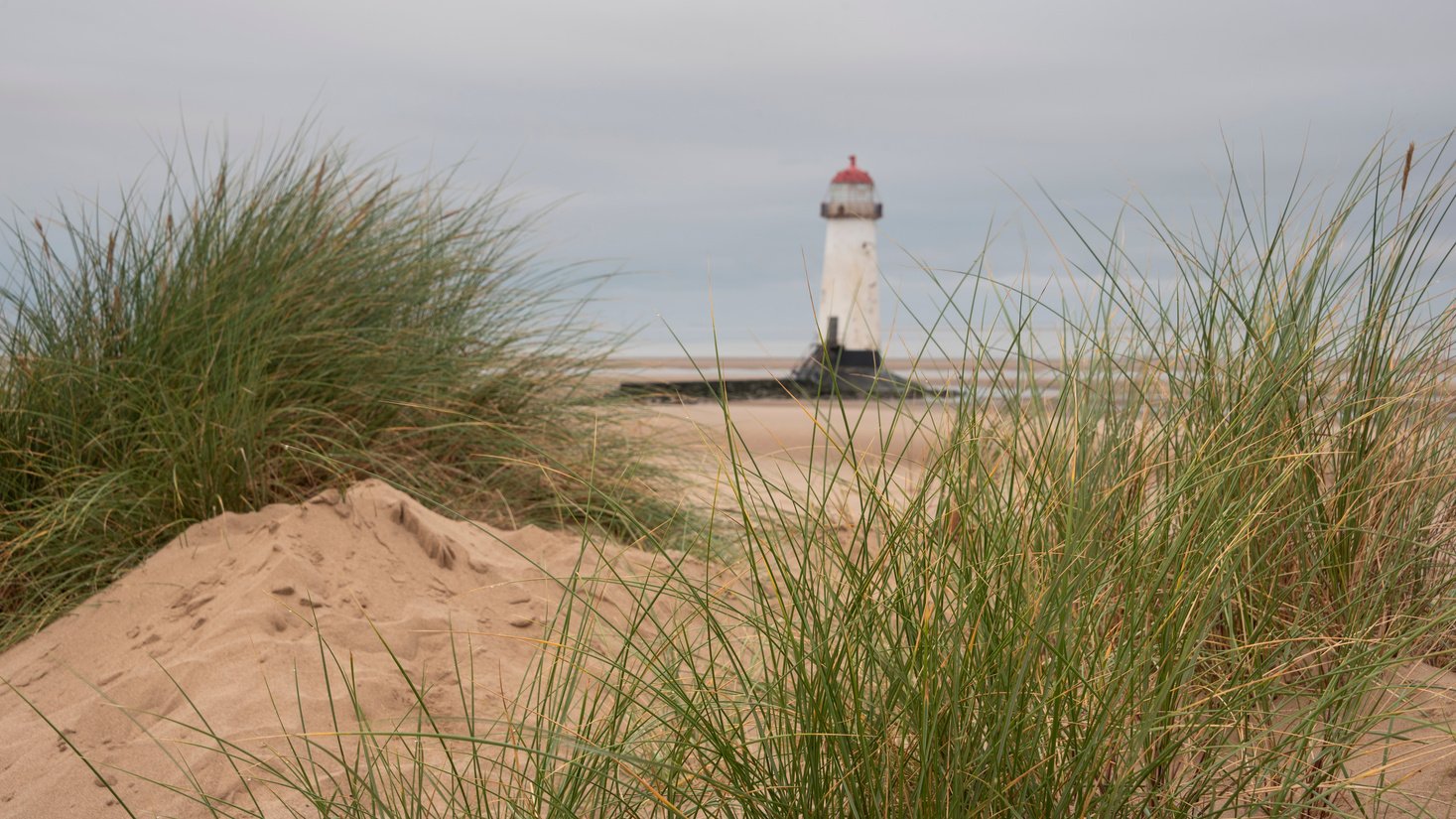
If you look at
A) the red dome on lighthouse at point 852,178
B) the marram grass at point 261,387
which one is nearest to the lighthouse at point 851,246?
the red dome on lighthouse at point 852,178

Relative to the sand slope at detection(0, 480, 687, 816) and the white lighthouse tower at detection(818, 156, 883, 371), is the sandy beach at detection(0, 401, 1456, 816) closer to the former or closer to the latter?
the sand slope at detection(0, 480, 687, 816)

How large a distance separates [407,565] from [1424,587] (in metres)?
2.48

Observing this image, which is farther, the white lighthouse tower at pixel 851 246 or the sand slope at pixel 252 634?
the white lighthouse tower at pixel 851 246

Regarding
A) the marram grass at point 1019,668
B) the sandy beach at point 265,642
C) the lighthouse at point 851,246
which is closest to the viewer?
the marram grass at point 1019,668

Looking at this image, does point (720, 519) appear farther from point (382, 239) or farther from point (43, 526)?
point (43, 526)

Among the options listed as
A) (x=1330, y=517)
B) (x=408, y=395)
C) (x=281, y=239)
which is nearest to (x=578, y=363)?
(x=408, y=395)

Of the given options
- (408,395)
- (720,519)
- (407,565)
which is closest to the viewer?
(407,565)

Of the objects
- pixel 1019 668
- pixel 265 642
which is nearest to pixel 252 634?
pixel 265 642

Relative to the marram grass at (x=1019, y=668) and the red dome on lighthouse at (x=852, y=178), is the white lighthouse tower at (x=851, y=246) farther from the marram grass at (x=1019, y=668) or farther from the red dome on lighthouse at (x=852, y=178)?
the marram grass at (x=1019, y=668)

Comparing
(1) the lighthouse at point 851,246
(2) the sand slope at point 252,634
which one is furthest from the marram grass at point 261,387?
(1) the lighthouse at point 851,246

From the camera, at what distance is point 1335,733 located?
1744 millimetres

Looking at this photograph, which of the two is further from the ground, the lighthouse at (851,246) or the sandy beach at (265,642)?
the lighthouse at (851,246)

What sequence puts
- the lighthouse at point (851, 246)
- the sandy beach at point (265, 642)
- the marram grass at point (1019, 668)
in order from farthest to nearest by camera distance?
the lighthouse at point (851, 246), the sandy beach at point (265, 642), the marram grass at point (1019, 668)

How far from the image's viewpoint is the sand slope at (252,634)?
104 inches
